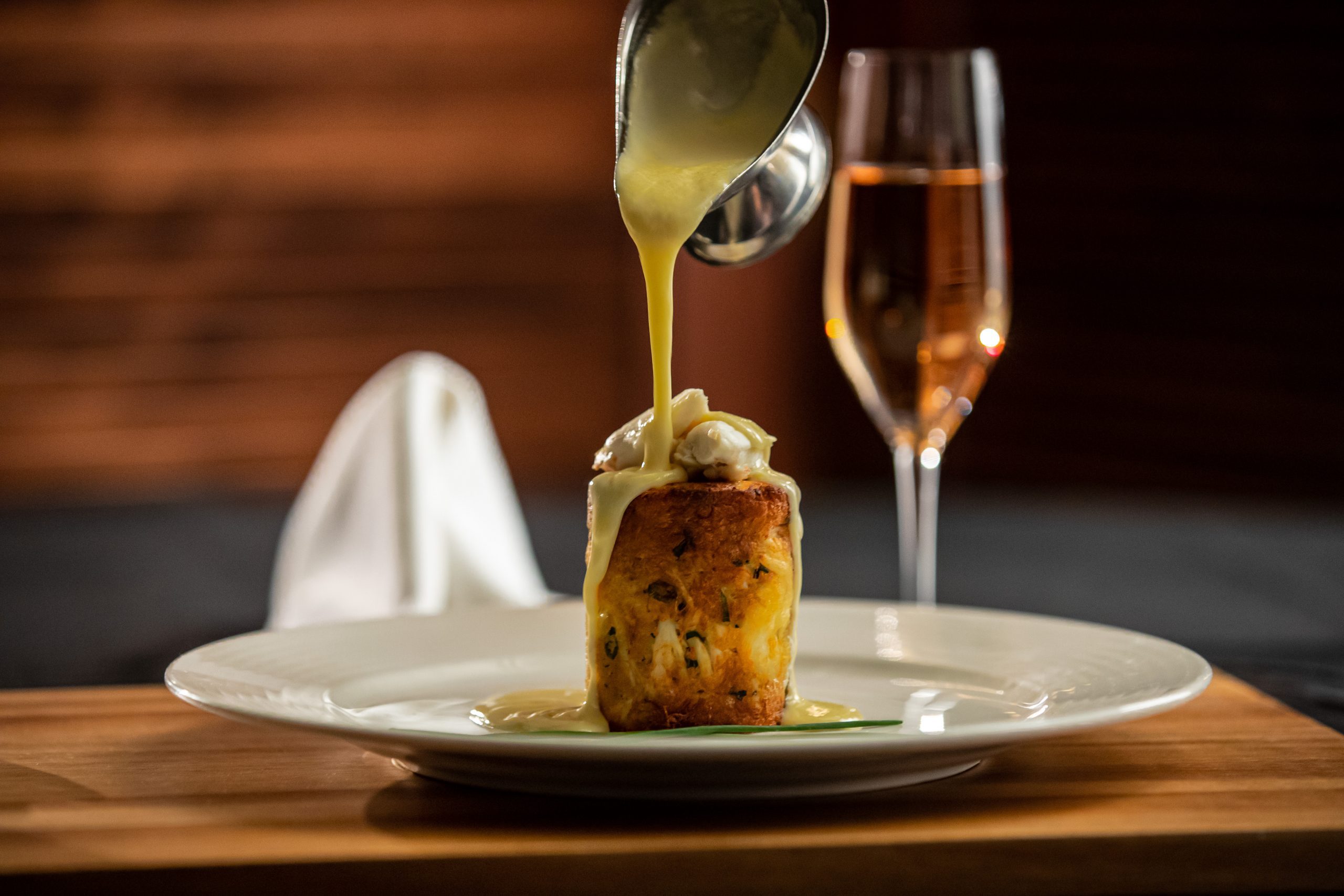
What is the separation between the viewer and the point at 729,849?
27.3 inches

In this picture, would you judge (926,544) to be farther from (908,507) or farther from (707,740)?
(707,740)

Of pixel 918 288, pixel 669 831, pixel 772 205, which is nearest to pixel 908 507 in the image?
pixel 918 288

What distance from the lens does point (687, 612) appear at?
934 mm

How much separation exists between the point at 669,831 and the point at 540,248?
168 inches

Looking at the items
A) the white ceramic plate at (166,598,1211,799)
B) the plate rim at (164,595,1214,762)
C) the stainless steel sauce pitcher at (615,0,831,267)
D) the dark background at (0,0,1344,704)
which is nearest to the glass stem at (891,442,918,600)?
the white ceramic plate at (166,598,1211,799)

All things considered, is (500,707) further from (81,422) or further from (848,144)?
(81,422)

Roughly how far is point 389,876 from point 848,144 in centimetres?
83

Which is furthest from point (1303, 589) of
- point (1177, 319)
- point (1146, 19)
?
point (1146, 19)

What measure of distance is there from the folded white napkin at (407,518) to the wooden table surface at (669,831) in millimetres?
732

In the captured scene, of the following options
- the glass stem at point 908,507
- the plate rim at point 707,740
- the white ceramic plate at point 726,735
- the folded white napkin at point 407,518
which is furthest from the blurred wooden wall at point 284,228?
the plate rim at point 707,740

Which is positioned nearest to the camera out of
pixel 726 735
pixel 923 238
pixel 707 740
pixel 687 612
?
pixel 707 740

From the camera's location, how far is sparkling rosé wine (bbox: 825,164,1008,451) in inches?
49.9

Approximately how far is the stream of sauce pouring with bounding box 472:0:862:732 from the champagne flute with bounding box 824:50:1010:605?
349 mm

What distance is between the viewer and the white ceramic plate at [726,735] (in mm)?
725
